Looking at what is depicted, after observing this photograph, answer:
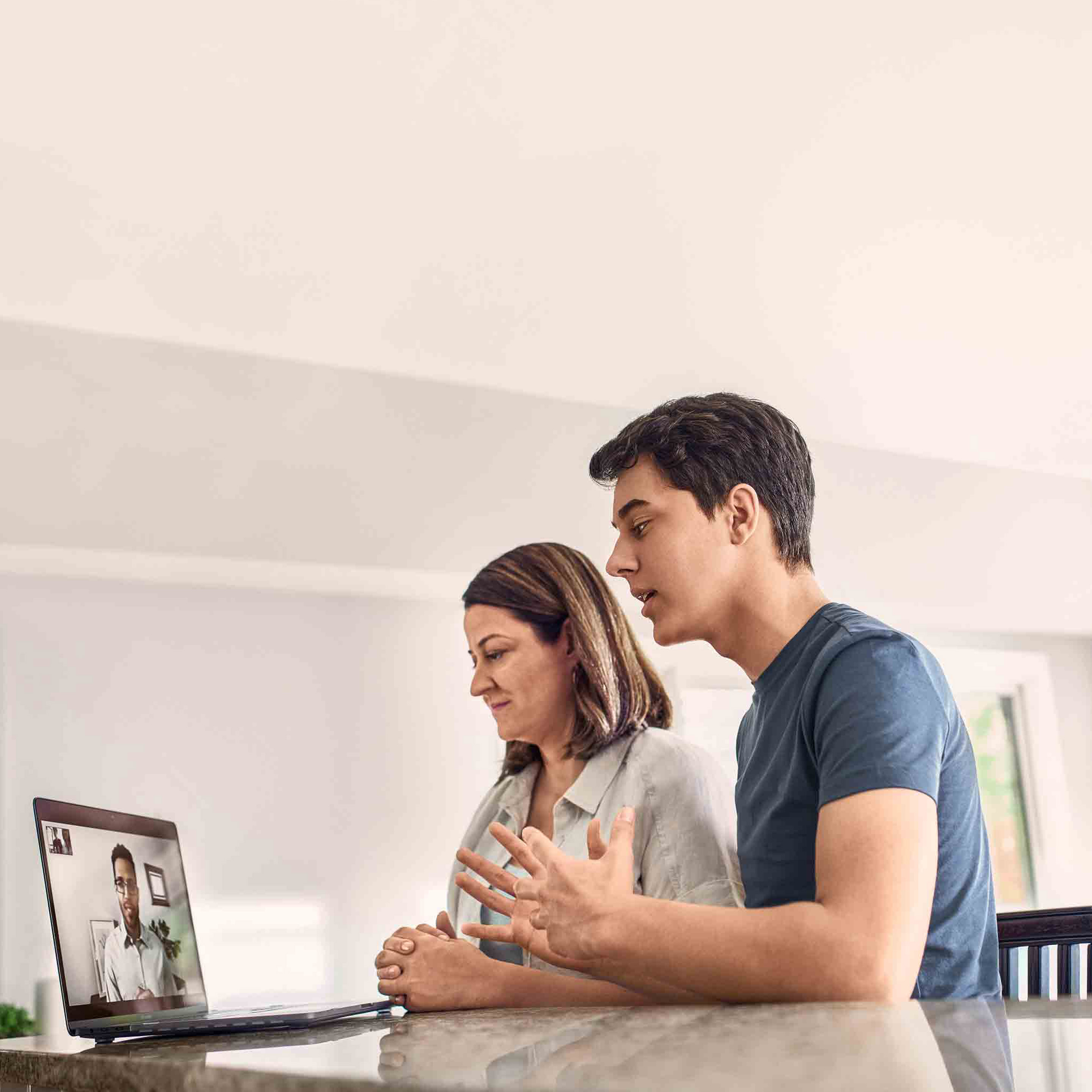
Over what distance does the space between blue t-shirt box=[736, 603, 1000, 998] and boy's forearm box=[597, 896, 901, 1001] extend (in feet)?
0.40

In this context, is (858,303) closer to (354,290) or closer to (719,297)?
(719,297)

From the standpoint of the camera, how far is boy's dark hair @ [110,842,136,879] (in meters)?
1.19

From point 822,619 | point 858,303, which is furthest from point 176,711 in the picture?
point 822,619

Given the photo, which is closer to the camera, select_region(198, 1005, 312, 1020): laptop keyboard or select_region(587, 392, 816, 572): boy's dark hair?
select_region(198, 1005, 312, 1020): laptop keyboard

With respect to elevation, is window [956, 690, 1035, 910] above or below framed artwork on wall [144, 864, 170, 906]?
below

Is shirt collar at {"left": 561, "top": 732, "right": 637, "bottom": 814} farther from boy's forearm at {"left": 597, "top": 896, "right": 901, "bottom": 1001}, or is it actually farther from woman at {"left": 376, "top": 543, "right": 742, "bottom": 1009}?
boy's forearm at {"left": 597, "top": 896, "right": 901, "bottom": 1001}

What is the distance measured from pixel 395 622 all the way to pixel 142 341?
1.52m

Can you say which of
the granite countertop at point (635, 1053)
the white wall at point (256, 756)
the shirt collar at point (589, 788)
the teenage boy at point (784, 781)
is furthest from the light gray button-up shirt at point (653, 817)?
the white wall at point (256, 756)

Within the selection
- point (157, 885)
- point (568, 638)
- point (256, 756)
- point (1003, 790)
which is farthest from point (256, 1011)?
point (1003, 790)

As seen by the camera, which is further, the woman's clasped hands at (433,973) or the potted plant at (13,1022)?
the potted plant at (13,1022)

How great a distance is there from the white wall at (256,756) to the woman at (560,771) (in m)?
2.47

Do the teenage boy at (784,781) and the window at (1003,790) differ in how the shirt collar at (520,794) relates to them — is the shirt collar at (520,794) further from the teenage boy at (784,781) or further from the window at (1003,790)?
the window at (1003,790)

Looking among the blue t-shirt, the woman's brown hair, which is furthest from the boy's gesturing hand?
the woman's brown hair

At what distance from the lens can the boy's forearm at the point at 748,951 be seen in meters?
0.83
